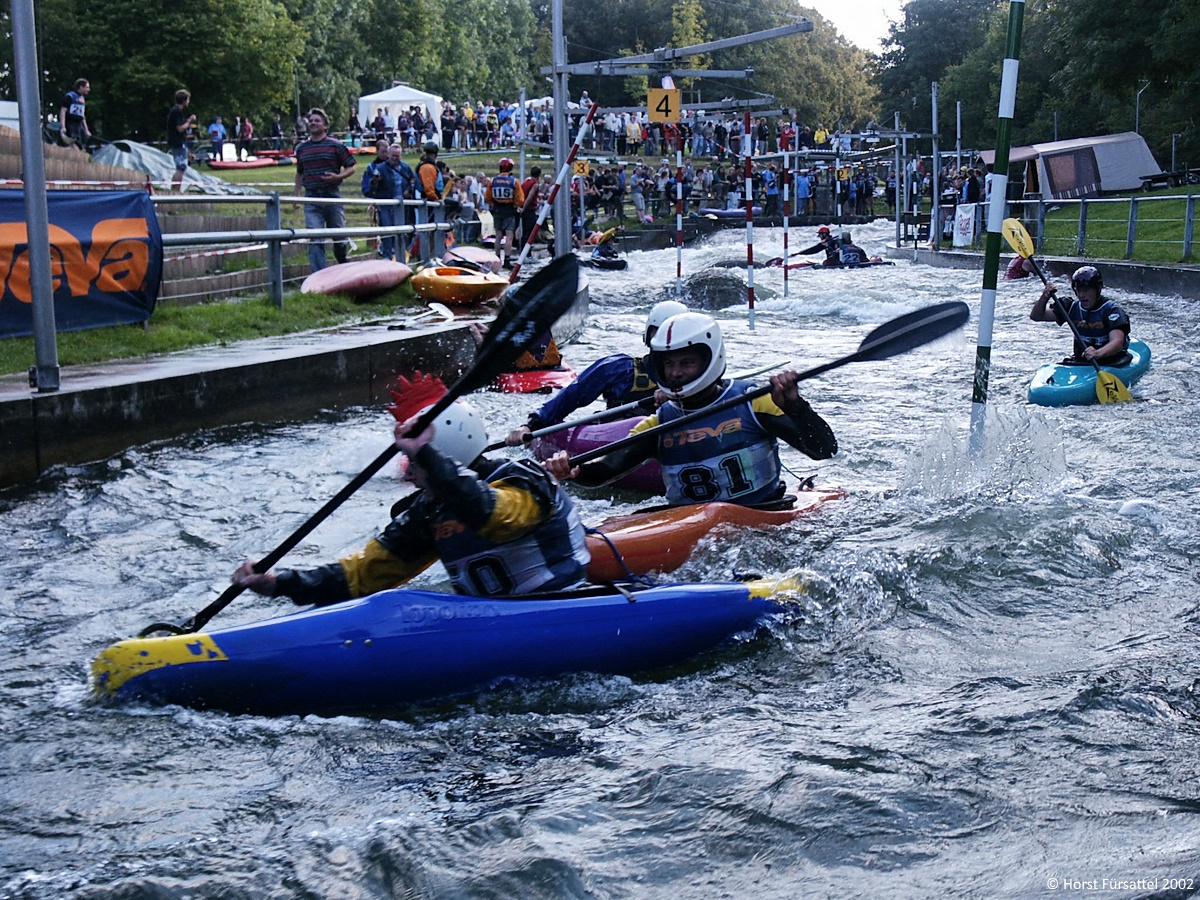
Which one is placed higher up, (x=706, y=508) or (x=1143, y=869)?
(x=706, y=508)

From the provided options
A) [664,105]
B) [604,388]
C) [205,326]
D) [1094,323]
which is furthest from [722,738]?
[664,105]

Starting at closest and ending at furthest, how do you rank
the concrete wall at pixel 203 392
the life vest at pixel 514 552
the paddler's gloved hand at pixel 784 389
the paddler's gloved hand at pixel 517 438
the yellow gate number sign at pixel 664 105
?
the life vest at pixel 514 552 → the paddler's gloved hand at pixel 784 389 → the paddler's gloved hand at pixel 517 438 → the concrete wall at pixel 203 392 → the yellow gate number sign at pixel 664 105

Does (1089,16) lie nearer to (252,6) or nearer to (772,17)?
(252,6)

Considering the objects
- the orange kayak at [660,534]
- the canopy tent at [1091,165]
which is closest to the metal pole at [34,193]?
Result: the orange kayak at [660,534]

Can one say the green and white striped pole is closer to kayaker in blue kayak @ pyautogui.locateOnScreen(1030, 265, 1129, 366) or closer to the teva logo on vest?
the teva logo on vest

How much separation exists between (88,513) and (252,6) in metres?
28.6

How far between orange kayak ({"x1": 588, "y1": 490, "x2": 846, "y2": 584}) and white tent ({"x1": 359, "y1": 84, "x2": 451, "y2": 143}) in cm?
3873

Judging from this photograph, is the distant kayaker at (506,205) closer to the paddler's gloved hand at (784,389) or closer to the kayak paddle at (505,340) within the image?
the paddler's gloved hand at (784,389)

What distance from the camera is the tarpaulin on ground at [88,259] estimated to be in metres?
8.17

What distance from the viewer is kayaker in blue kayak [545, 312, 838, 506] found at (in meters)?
5.50

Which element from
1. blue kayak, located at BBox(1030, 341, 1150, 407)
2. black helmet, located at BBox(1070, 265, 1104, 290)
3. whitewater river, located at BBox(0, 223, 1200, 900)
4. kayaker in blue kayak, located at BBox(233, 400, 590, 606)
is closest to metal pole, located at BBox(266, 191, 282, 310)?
whitewater river, located at BBox(0, 223, 1200, 900)

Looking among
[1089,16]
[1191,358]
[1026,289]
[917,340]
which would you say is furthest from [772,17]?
[917,340]

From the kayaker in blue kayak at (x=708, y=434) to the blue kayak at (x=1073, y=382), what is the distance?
4.67m

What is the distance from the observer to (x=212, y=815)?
11.5 feet
